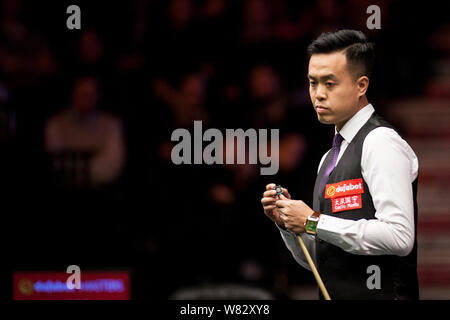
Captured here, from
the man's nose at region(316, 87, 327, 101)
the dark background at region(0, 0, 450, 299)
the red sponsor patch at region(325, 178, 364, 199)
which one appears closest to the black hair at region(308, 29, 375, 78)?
the man's nose at region(316, 87, 327, 101)

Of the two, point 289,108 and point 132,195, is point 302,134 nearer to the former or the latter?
point 289,108

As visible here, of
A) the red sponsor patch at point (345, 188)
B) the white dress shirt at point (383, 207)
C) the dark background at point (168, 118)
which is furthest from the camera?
the dark background at point (168, 118)

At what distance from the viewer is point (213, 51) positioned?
5664 mm

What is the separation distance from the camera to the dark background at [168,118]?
488 centimetres

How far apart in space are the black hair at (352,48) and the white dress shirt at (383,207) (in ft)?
0.82

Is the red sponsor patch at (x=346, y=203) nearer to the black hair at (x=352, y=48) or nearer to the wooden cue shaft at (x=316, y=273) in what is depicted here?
the wooden cue shaft at (x=316, y=273)

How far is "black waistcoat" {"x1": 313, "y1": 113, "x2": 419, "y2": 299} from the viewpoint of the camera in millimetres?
2492

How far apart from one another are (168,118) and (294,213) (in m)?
2.93

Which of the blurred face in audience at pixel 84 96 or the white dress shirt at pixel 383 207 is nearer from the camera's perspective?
the white dress shirt at pixel 383 207

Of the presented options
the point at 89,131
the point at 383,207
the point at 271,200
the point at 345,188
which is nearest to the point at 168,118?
the point at 89,131

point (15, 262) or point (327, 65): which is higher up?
point (327, 65)

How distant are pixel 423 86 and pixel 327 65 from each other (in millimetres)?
4260

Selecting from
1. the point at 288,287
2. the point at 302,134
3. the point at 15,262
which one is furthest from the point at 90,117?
the point at 288,287

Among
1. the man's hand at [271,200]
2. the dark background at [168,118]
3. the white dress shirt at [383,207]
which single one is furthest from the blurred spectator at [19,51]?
the white dress shirt at [383,207]
